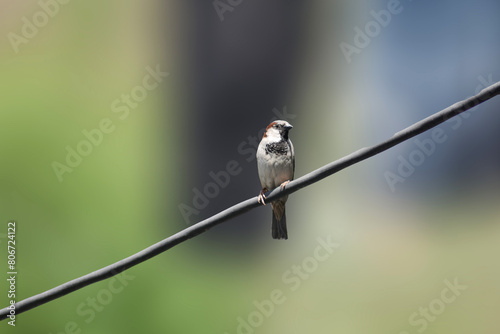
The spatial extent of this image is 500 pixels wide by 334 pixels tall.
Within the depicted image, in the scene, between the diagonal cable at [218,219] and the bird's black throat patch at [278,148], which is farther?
the bird's black throat patch at [278,148]

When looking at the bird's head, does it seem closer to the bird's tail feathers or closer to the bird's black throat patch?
the bird's black throat patch

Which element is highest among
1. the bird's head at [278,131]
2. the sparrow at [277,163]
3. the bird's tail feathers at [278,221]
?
the bird's head at [278,131]

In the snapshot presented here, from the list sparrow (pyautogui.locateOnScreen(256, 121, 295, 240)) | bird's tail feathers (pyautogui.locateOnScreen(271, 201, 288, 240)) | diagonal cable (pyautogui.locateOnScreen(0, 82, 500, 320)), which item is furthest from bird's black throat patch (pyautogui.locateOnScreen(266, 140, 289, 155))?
diagonal cable (pyautogui.locateOnScreen(0, 82, 500, 320))

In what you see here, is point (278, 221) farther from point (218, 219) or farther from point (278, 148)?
point (218, 219)

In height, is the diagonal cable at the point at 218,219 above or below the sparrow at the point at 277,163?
below

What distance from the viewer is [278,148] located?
9.75 feet

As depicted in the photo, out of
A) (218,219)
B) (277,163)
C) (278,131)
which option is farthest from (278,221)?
(218,219)

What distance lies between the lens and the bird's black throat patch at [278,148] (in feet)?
9.73

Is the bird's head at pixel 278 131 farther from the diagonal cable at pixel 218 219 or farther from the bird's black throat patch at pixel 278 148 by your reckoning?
the diagonal cable at pixel 218 219

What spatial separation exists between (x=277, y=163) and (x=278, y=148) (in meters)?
0.07

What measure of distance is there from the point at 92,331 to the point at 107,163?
5.03 ft

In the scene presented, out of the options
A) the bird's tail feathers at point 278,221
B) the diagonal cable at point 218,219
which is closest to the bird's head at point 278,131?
the bird's tail feathers at point 278,221

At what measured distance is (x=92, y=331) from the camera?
559 centimetres

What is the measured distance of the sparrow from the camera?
9.67 ft
